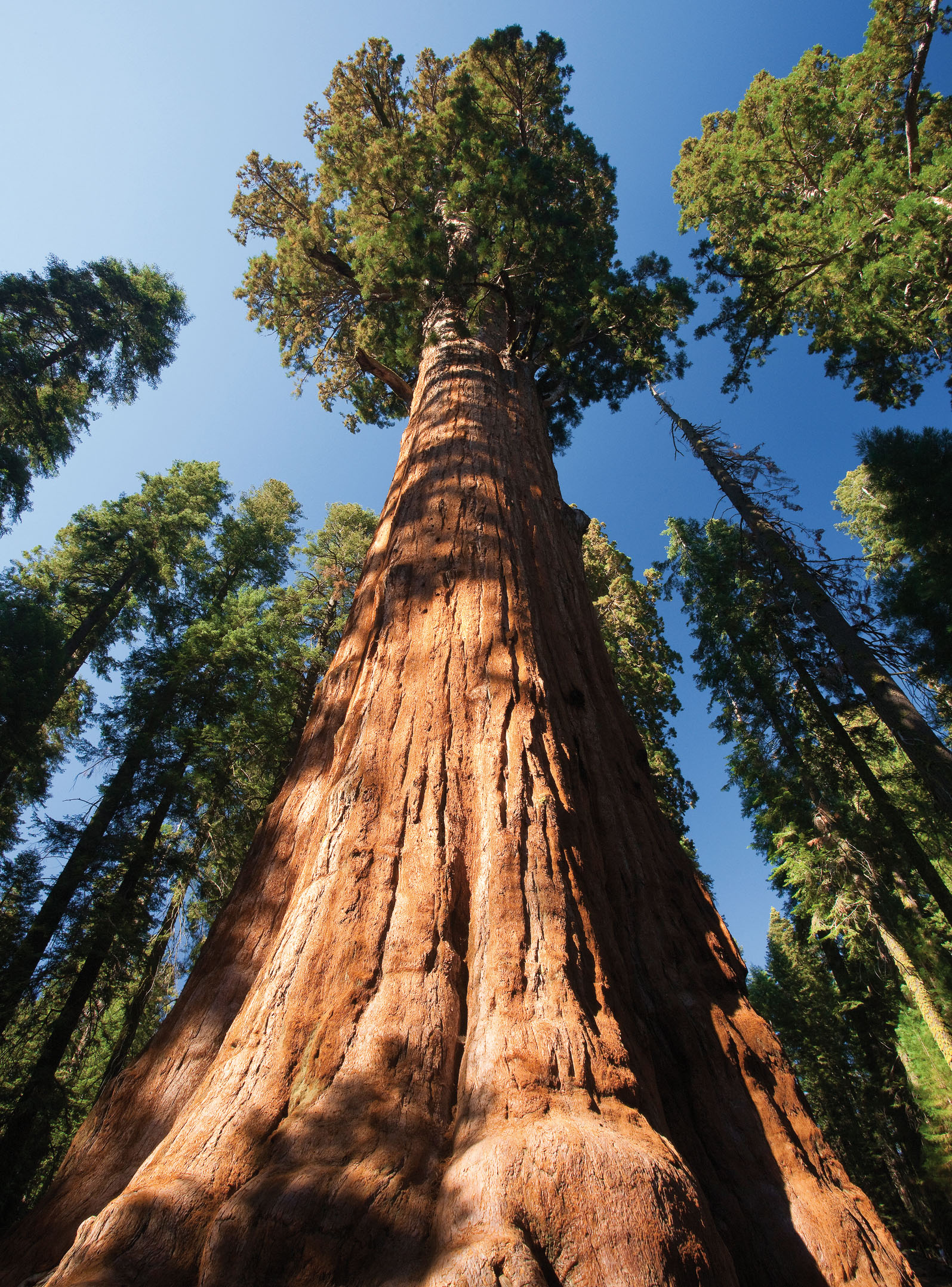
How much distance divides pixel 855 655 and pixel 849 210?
779 centimetres

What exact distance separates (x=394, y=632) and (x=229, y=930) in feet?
5.08

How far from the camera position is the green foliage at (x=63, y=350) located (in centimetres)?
1305

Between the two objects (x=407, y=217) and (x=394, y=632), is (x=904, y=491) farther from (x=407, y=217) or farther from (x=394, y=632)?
(x=394, y=632)

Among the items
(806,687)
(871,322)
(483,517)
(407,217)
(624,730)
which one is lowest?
(624,730)

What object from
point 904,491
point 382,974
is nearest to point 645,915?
point 382,974

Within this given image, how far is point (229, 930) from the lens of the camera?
8.98ft

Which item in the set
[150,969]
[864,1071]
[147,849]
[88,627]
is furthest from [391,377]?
[864,1071]

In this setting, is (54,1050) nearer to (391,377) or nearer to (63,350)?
(391,377)

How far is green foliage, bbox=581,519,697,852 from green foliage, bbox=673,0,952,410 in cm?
486

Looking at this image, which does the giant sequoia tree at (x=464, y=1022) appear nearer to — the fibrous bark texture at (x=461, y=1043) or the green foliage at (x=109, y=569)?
the fibrous bark texture at (x=461, y=1043)

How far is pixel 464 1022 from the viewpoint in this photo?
72.9 inches

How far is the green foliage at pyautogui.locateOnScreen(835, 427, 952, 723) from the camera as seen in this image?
8.91m

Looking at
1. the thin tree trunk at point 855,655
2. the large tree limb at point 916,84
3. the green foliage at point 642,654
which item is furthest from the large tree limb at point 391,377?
the large tree limb at point 916,84

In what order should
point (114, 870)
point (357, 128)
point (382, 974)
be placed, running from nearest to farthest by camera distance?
point (382, 974)
point (114, 870)
point (357, 128)
